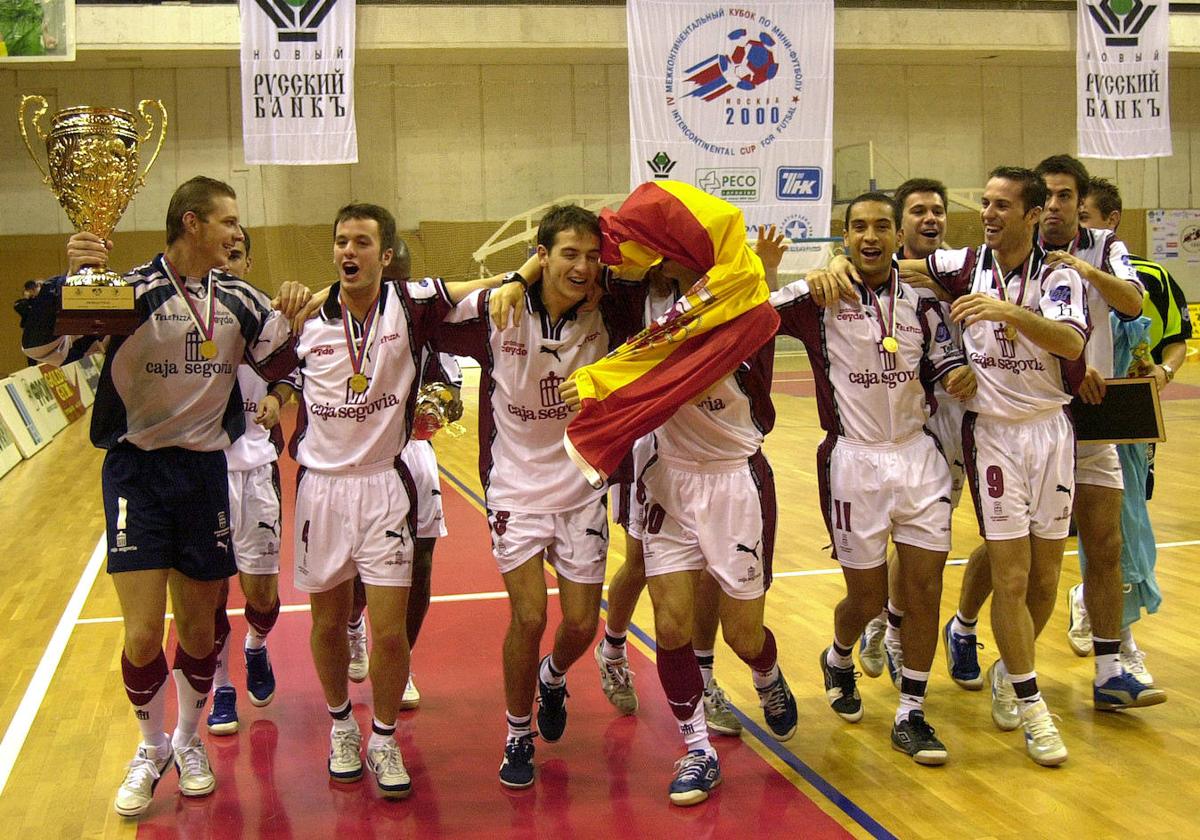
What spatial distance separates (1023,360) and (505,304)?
1.92m

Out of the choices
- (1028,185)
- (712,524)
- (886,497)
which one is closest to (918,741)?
(886,497)

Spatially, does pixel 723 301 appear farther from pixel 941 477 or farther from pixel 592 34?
pixel 592 34

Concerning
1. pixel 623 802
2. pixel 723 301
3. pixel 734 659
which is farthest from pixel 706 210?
pixel 734 659

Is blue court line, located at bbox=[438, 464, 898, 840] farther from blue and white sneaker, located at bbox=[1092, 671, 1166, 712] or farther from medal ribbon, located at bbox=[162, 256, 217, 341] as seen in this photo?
medal ribbon, located at bbox=[162, 256, 217, 341]

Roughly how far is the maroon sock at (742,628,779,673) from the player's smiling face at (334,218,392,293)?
1.93 m

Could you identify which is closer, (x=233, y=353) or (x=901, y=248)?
(x=233, y=353)

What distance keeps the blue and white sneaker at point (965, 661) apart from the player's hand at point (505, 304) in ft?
8.17

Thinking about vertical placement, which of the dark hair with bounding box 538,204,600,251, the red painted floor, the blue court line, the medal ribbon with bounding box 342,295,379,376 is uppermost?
the dark hair with bounding box 538,204,600,251

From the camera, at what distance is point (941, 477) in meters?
4.47

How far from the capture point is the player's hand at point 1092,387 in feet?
15.2

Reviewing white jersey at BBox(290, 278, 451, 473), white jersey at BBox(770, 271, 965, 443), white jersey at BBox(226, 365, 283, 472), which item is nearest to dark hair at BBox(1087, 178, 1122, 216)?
white jersey at BBox(770, 271, 965, 443)

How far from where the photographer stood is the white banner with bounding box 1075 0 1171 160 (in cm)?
1709

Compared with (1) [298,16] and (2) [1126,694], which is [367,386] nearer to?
(2) [1126,694]

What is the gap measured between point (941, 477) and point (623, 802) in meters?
1.65
